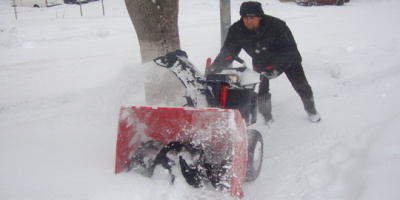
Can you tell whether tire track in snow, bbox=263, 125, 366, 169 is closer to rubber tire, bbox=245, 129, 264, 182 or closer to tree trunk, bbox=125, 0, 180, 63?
rubber tire, bbox=245, 129, 264, 182

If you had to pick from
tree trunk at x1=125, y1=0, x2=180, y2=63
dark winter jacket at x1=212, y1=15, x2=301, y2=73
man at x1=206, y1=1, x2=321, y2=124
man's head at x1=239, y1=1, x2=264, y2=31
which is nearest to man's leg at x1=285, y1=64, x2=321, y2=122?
man at x1=206, y1=1, x2=321, y2=124

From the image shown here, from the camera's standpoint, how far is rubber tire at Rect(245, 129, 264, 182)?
→ 9.00ft

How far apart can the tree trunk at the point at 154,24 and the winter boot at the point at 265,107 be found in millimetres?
1374

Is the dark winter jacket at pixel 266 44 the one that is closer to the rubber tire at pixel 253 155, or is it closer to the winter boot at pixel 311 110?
the winter boot at pixel 311 110

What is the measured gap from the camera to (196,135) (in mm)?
2848

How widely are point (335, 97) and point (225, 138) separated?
9.45 feet

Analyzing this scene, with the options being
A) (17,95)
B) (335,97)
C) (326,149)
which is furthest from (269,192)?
(17,95)

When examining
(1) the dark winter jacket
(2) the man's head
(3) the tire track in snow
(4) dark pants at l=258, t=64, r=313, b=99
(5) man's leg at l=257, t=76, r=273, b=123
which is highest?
(2) the man's head

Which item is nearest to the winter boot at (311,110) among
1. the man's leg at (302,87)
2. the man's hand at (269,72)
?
the man's leg at (302,87)

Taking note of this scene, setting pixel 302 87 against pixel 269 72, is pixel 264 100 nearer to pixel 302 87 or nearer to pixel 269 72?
pixel 302 87

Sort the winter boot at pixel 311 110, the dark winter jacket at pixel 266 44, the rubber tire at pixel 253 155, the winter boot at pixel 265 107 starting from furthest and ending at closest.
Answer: the winter boot at pixel 265 107 → the winter boot at pixel 311 110 → the dark winter jacket at pixel 266 44 → the rubber tire at pixel 253 155

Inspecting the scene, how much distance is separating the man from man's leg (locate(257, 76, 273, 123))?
9cm

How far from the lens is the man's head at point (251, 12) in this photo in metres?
3.31

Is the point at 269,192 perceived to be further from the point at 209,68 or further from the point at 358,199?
the point at 209,68
